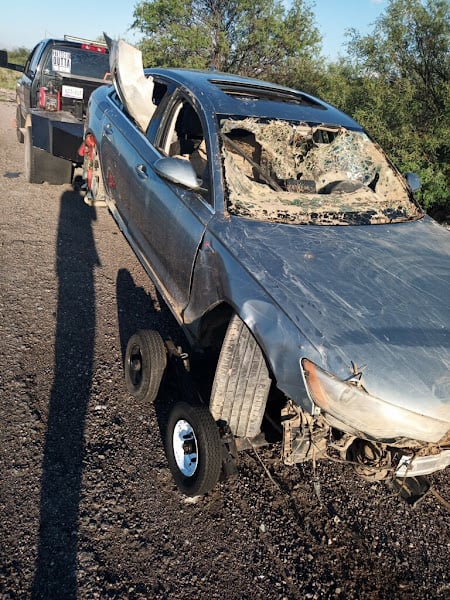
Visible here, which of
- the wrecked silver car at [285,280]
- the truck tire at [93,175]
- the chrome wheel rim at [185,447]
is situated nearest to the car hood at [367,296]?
the wrecked silver car at [285,280]

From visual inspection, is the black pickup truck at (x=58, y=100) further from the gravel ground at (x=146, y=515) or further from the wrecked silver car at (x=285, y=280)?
the gravel ground at (x=146, y=515)

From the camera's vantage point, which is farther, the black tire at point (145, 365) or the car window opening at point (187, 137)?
the car window opening at point (187, 137)

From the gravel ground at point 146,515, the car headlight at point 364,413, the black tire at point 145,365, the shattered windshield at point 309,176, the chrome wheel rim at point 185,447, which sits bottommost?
the gravel ground at point 146,515

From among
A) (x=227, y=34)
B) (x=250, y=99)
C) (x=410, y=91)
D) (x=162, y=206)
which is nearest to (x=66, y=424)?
(x=162, y=206)

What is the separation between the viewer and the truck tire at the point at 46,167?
687cm

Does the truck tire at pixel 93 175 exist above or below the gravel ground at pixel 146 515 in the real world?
above

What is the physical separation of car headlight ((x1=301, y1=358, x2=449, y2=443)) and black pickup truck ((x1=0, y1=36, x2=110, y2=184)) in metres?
5.24

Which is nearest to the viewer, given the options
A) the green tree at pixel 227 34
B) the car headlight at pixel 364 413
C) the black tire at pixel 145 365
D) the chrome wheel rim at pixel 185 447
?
the car headlight at pixel 364 413

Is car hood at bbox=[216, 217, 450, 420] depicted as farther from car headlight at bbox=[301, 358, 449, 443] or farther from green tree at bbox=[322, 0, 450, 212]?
green tree at bbox=[322, 0, 450, 212]

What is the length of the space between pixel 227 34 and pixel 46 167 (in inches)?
413

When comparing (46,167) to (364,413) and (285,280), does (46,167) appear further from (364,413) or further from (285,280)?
(364,413)

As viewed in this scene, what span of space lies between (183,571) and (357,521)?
1.01 m

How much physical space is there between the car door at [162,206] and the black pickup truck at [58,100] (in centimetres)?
189

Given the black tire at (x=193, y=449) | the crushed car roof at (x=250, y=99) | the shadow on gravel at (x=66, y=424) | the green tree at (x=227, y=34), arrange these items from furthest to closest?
the green tree at (x=227, y=34), the crushed car roof at (x=250, y=99), the black tire at (x=193, y=449), the shadow on gravel at (x=66, y=424)
